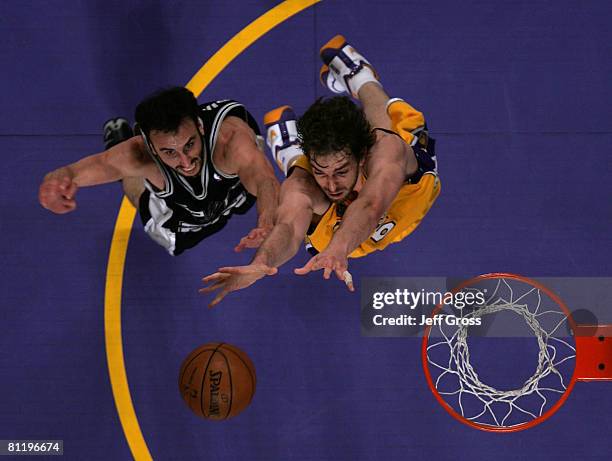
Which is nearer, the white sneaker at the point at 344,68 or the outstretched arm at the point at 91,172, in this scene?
the outstretched arm at the point at 91,172

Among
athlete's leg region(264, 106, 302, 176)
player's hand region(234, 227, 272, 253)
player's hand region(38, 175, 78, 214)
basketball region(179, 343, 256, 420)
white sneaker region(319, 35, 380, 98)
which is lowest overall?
basketball region(179, 343, 256, 420)

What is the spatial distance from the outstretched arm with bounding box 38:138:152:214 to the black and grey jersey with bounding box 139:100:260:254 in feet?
0.58

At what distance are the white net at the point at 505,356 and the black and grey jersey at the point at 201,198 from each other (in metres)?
1.76

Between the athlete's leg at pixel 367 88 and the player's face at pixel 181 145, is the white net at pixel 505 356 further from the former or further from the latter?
the player's face at pixel 181 145

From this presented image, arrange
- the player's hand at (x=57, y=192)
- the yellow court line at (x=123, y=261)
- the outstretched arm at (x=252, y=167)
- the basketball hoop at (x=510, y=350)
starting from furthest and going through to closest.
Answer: the yellow court line at (x=123, y=261)
the basketball hoop at (x=510, y=350)
the player's hand at (x=57, y=192)
the outstretched arm at (x=252, y=167)

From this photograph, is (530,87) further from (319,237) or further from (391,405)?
(391,405)

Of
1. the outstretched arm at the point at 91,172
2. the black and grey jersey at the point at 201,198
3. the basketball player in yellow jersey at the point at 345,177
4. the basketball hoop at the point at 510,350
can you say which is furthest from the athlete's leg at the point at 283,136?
the basketball hoop at the point at 510,350

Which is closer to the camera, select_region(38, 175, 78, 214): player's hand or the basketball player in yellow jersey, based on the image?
the basketball player in yellow jersey

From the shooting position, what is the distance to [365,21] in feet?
19.0

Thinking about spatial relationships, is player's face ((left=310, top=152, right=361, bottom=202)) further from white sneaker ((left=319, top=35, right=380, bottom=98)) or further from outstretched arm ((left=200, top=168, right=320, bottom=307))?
white sneaker ((left=319, top=35, right=380, bottom=98))

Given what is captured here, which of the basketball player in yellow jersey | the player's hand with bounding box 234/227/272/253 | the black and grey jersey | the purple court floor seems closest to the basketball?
the purple court floor

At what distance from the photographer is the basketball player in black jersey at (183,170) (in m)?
4.39

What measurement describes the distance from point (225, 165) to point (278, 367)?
1601mm

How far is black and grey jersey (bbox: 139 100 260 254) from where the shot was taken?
4.72 meters
